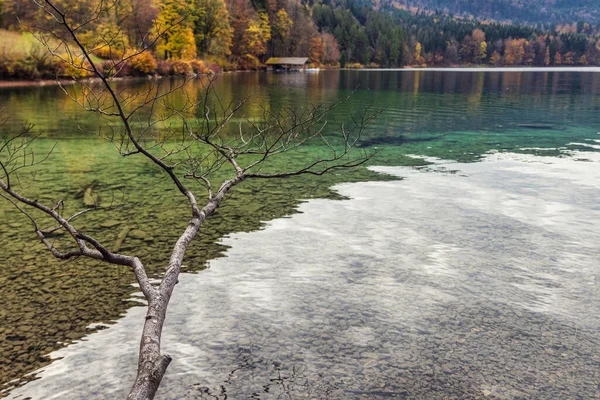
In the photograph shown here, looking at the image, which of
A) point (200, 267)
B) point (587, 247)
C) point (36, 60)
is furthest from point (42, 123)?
point (36, 60)

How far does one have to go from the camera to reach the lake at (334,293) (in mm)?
6117

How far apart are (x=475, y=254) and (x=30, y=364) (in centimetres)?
768

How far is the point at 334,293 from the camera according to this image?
8391 mm

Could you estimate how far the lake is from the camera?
20.1 feet

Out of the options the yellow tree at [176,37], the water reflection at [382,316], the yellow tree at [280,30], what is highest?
the yellow tree at [280,30]

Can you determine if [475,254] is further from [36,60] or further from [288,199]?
[36,60]

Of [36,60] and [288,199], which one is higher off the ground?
[36,60]

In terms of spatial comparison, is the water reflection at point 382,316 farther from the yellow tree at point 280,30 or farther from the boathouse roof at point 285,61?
the yellow tree at point 280,30

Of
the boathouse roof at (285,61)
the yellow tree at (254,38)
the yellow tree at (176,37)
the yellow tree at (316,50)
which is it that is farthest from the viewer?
the yellow tree at (316,50)

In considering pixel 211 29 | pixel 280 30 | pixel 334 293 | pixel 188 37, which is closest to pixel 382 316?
pixel 334 293

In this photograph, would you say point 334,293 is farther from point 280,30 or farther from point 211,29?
point 280,30

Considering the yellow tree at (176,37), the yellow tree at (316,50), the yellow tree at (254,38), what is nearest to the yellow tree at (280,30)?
the yellow tree at (254,38)

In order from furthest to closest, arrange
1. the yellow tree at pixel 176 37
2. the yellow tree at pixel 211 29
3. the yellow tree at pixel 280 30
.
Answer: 1. the yellow tree at pixel 280 30
2. the yellow tree at pixel 211 29
3. the yellow tree at pixel 176 37

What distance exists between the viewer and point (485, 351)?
21.9 ft
